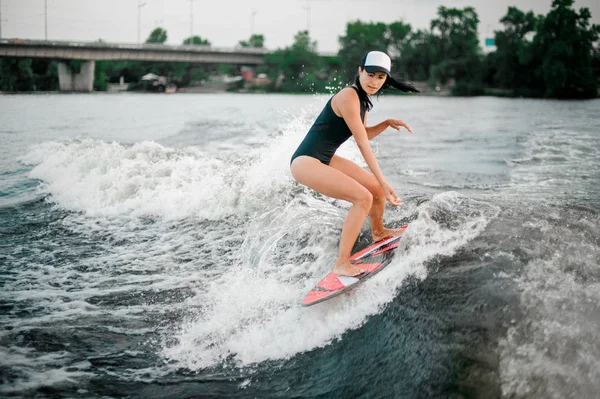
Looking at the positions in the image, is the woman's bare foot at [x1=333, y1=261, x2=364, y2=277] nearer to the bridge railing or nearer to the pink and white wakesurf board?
the pink and white wakesurf board

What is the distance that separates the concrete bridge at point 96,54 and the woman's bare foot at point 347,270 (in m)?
61.8

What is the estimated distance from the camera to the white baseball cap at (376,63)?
5.27 metres

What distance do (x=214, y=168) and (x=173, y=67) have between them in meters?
118

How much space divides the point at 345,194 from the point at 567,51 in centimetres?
7277

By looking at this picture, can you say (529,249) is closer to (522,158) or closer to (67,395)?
(67,395)

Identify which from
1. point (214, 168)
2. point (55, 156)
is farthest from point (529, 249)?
point (55, 156)

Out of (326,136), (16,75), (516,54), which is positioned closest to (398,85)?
(326,136)

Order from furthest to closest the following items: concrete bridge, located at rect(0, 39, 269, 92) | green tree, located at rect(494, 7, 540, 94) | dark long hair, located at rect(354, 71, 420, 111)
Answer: green tree, located at rect(494, 7, 540, 94) → concrete bridge, located at rect(0, 39, 269, 92) → dark long hair, located at rect(354, 71, 420, 111)

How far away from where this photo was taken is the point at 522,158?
16.6 meters

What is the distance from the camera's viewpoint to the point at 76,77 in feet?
231

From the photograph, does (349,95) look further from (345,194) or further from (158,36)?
(158,36)

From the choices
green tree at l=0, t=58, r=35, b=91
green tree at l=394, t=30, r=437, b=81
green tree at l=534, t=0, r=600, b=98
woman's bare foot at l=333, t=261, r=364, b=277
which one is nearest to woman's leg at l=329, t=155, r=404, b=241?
woman's bare foot at l=333, t=261, r=364, b=277

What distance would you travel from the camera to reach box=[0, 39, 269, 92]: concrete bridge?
59.8 meters

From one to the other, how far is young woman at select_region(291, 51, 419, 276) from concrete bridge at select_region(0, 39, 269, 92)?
201ft
